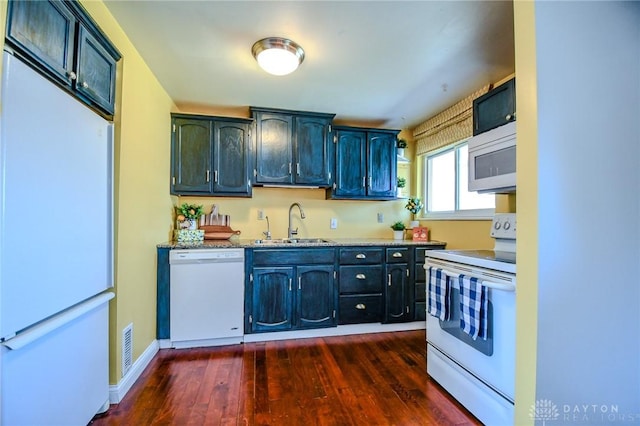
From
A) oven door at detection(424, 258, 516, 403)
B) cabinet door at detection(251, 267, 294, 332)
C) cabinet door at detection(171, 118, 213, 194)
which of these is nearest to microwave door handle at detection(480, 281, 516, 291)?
oven door at detection(424, 258, 516, 403)

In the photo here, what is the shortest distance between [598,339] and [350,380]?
4.60 ft

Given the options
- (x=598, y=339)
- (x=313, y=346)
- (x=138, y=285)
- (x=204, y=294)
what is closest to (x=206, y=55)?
(x=138, y=285)

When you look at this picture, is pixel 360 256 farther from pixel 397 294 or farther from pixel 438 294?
pixel 438 294

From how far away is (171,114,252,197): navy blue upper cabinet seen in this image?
2795 mm

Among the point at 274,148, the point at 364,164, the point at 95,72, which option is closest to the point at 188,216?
the point at 274,148

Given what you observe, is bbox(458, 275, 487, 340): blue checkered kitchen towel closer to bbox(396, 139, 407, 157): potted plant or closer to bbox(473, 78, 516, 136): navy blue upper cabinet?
bbox(473, 78, 516, 136): navy blue upper cabinet

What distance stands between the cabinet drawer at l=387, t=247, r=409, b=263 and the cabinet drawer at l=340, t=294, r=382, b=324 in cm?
39

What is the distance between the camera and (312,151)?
3.03 meters

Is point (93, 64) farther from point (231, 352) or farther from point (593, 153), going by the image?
point (593, 153)

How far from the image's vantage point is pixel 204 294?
2494mm

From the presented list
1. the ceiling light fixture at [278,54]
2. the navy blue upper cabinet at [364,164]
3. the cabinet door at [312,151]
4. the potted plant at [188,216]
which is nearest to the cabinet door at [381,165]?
the navy blue upper cabinet at [364,164]

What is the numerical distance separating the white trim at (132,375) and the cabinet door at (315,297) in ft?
3.97

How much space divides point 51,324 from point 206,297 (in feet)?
4.52

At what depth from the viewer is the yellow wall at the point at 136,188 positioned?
172cm
